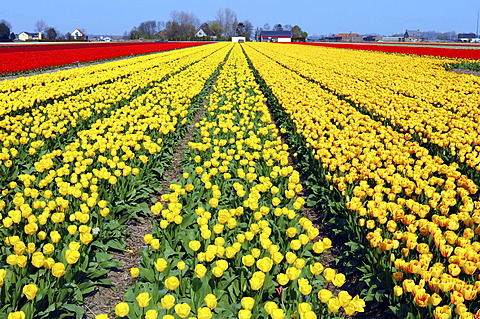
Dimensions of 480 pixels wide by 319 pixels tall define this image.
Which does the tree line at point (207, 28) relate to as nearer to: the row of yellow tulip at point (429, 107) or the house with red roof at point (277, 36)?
the house with red roof at point (277, 36)

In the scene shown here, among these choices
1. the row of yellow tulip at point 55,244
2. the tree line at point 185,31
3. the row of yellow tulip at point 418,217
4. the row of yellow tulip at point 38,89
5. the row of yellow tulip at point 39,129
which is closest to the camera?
the row of yellow tulip at point 418,217

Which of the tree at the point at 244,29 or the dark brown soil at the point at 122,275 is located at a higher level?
the tree at the point at 244,29

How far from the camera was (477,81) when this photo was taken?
659 inches

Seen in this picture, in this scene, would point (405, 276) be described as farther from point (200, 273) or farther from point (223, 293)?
point (200, 273)

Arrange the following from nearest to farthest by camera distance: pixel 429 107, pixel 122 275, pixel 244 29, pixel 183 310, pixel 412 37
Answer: pixel 183 310 < pixel 122 275 < pixel 429 107 < pixel 412 37 < pixel 244 29

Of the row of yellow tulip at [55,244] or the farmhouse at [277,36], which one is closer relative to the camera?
the row of yellow tulip at [55,244]

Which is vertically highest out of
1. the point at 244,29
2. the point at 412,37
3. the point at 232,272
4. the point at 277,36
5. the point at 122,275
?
the point at 244,29

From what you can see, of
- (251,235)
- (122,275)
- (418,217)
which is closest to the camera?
(251,235)

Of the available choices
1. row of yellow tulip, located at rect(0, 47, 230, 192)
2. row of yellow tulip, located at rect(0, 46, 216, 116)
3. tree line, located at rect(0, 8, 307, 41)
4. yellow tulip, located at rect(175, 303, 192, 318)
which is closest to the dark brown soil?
yellow tulip, located at rect(175, 303, 192, 318)

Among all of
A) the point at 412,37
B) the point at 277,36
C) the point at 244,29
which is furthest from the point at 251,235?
the point at 244,29

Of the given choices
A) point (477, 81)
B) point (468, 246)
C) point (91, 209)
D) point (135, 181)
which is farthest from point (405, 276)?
point (477, 81)

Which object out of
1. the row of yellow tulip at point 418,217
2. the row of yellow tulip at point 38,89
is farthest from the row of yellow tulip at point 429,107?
the row of yellow tulip at point 38,89

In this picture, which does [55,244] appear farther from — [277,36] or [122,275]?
[277,36]

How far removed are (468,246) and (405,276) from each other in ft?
1.86
